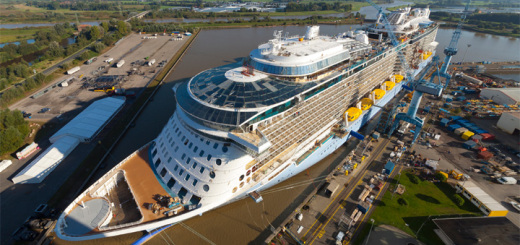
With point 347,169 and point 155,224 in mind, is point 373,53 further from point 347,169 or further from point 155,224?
point 155,224

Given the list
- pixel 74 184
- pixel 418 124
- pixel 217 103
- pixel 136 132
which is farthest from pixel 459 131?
pixel 74 184

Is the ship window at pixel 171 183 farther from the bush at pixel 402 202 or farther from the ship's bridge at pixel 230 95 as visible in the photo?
the bush at pixel 402 202

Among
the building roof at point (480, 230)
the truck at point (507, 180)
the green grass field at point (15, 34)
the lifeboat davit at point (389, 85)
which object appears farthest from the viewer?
the green grass field at point (15, 34)

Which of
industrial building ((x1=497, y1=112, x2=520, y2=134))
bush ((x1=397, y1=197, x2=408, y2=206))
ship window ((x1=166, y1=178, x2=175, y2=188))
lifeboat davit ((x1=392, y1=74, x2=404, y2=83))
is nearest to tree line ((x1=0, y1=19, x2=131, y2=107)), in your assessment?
ship window ((x1=166, y1=178, x2=175, y2=188))

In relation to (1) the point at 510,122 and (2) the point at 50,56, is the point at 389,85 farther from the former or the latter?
(2) the point at 50,56

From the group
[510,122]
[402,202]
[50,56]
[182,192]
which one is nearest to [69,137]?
[182,192]

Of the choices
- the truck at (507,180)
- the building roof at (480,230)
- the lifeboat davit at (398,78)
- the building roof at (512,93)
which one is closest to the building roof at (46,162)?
the building roof at (480,230)

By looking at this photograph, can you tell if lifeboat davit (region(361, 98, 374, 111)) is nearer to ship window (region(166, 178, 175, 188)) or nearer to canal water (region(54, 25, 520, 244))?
canal water (region(54, 25, 520, 244))
